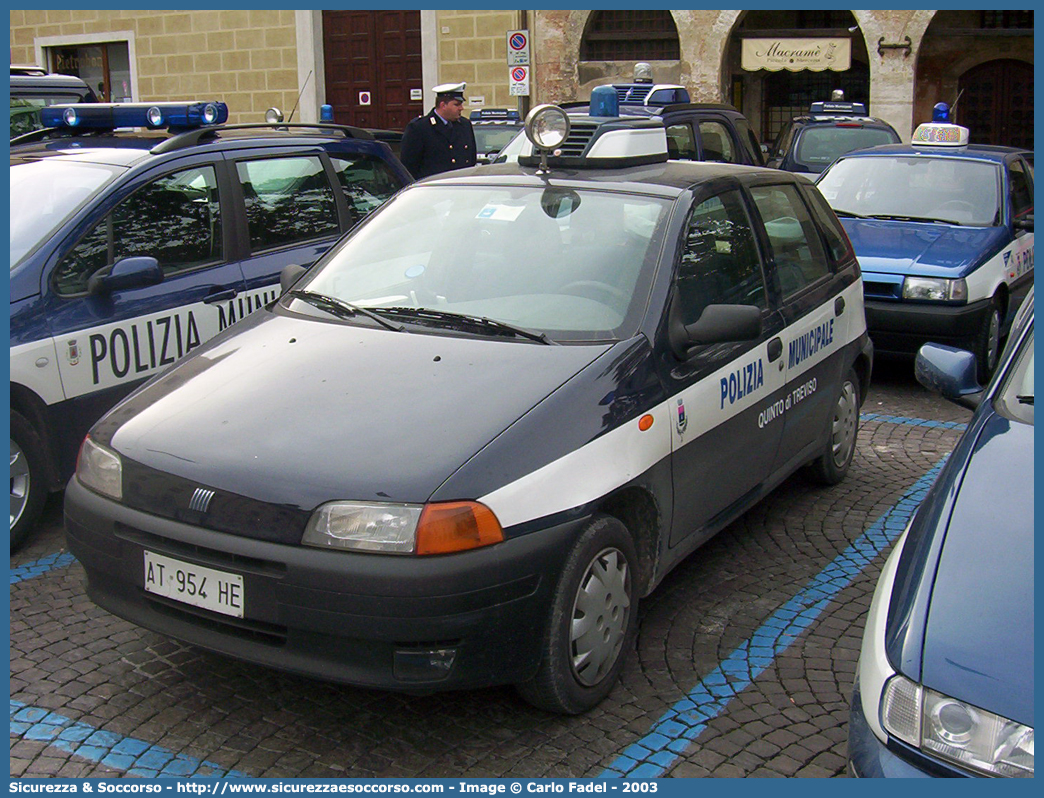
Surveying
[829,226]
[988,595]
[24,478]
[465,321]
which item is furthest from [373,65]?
[988,595]

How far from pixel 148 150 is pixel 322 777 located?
3508mm

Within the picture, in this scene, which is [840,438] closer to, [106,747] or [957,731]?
[957,731]

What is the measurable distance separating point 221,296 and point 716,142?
6677mm

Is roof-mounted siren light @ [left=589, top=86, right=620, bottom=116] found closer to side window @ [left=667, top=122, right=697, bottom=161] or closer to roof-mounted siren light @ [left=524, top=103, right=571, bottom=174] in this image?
side window @ [left=667, top=122, right=697, bottom=161]

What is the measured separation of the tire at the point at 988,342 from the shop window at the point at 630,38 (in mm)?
16489

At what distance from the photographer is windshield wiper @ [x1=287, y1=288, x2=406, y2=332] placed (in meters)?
4.00

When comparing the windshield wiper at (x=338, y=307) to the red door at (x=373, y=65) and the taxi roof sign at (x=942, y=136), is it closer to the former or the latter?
the taxi roof sign at (x=942, y=136)

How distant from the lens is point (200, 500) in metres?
3.18

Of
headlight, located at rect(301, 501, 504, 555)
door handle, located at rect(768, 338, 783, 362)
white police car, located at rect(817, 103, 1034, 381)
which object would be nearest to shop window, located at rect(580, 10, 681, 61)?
white police car, located at rect(817, 103, 1034, 381)

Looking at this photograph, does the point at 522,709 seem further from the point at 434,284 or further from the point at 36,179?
the point at 36,179

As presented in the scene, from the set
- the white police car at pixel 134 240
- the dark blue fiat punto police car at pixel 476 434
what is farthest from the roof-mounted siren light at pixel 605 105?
the dark blue fiat punto police car at pixel 476 434

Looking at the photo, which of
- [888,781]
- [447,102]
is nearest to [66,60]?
[447,102]

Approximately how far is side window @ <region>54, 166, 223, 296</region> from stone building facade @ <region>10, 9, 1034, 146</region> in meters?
14.1

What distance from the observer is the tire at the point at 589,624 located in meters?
3.26
